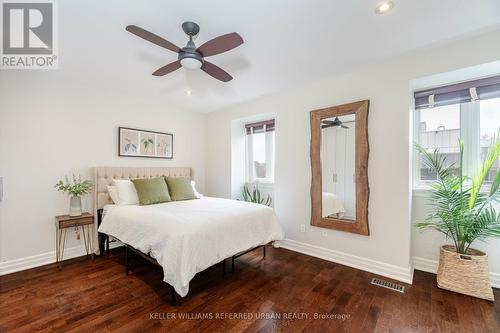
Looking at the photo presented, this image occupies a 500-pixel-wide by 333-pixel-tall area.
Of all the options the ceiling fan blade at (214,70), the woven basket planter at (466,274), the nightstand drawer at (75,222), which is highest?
the ceiling fan blade at (214,70)

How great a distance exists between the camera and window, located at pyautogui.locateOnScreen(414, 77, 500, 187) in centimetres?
257

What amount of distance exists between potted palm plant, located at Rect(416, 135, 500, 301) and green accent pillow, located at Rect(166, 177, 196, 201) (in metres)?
3.39

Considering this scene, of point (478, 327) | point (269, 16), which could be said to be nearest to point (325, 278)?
point (478, 327)

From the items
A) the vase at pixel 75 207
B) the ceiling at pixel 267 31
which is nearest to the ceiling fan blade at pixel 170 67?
the ceiling at pixel 267 31

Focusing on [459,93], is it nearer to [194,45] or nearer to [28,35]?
[194,45]

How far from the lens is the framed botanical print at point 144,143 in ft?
12.5

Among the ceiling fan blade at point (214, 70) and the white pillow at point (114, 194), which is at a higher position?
the ceiling fan blade at point (214, 70)

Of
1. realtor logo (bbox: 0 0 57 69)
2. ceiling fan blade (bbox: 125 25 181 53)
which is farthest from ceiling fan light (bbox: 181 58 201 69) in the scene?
realtor logo (bbox: 0 0 57 69)

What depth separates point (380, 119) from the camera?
280 cm

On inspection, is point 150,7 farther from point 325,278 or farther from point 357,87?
point 325,278

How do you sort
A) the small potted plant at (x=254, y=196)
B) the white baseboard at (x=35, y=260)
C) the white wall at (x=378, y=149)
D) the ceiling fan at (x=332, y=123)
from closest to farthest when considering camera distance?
the white wall at (x=378, y=149), the white baseboard at (x=35, y=260), the ceiling fan at (x=332, y=123), the small potted plant at (x=254, y=196)

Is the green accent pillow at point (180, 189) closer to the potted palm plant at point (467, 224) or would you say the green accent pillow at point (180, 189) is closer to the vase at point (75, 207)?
the vase at point (75, 207)

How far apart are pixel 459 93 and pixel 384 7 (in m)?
1.66

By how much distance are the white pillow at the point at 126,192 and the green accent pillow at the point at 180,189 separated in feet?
1.71
